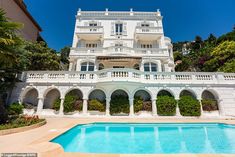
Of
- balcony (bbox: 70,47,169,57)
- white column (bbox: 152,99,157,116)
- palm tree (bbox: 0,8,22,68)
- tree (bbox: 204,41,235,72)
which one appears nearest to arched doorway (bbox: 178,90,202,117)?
white column (bbox: 152,99,157,116)

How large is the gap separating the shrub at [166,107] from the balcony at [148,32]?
14.0 meters

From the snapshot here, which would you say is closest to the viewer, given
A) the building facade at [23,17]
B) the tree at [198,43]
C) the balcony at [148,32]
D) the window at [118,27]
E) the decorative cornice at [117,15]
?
the building facade at [23,17]

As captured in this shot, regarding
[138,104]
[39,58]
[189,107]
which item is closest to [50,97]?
[39,58]

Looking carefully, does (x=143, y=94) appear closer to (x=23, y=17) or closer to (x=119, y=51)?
(x=119, y=51)

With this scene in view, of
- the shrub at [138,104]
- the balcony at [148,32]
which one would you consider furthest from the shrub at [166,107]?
the balcony at [148,32]

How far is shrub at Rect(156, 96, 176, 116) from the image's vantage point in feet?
56.4

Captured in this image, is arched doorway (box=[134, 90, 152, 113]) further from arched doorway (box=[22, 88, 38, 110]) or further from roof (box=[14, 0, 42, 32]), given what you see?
roof (box=[14, 0, 42, 32])

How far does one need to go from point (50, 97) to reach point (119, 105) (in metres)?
10.4

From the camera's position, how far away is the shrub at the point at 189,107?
17.0m

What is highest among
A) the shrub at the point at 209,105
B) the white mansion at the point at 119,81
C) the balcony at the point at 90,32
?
the balcony at the point at 90,32

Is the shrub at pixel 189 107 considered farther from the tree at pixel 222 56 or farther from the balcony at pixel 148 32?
the balcony at pixel 148 32

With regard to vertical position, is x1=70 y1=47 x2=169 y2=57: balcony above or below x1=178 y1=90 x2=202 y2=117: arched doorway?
above

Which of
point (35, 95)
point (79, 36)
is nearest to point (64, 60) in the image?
point (79, 36)

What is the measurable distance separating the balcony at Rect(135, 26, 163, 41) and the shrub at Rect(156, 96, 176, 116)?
13998 millimetres
